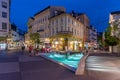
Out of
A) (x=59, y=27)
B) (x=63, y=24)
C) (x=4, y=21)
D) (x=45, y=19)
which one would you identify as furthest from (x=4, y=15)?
(x=45, y=19)

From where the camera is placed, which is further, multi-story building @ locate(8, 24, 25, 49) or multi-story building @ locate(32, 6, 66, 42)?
multi-story building @ locate(8, 24, 25, 49)

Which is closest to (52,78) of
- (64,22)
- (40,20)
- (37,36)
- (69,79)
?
(69,79)

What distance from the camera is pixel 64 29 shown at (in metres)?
59.2

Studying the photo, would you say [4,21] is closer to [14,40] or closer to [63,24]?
[63,24]

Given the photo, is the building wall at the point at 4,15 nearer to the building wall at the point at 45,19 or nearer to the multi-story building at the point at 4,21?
the multi-story building at the point at 4,21

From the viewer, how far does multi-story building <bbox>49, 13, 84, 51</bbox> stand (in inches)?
2320

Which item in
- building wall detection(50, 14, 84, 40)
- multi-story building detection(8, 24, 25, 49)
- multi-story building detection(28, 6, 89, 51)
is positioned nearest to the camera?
building wall detection(50, 14, 84, 40)

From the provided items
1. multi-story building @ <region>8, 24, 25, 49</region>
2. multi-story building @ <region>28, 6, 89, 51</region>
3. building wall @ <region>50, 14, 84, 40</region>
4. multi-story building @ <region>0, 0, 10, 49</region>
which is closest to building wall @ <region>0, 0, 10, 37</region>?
multi-story building @ <region>0, 0, 10, 49</region>

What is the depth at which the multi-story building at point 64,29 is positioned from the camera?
58.9 meters

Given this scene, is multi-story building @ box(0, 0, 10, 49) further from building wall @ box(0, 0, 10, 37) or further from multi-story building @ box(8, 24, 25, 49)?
multi-story building @ box(8, 24, 25, 49)

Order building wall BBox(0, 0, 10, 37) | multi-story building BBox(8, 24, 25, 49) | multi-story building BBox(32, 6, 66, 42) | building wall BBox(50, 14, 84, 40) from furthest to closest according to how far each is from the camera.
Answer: multi-story building BBox(8, 24, 25, 49)
multi-story building BBox(32, 6, 66, 42)
building wall BBox(50, 14, 84, 40)
building wall BBox(0, 0, 10, 37)

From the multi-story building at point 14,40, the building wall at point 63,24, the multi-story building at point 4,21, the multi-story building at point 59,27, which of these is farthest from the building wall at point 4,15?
the building wall at point 63,24

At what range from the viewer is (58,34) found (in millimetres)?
60312

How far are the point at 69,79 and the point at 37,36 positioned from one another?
6170cm
